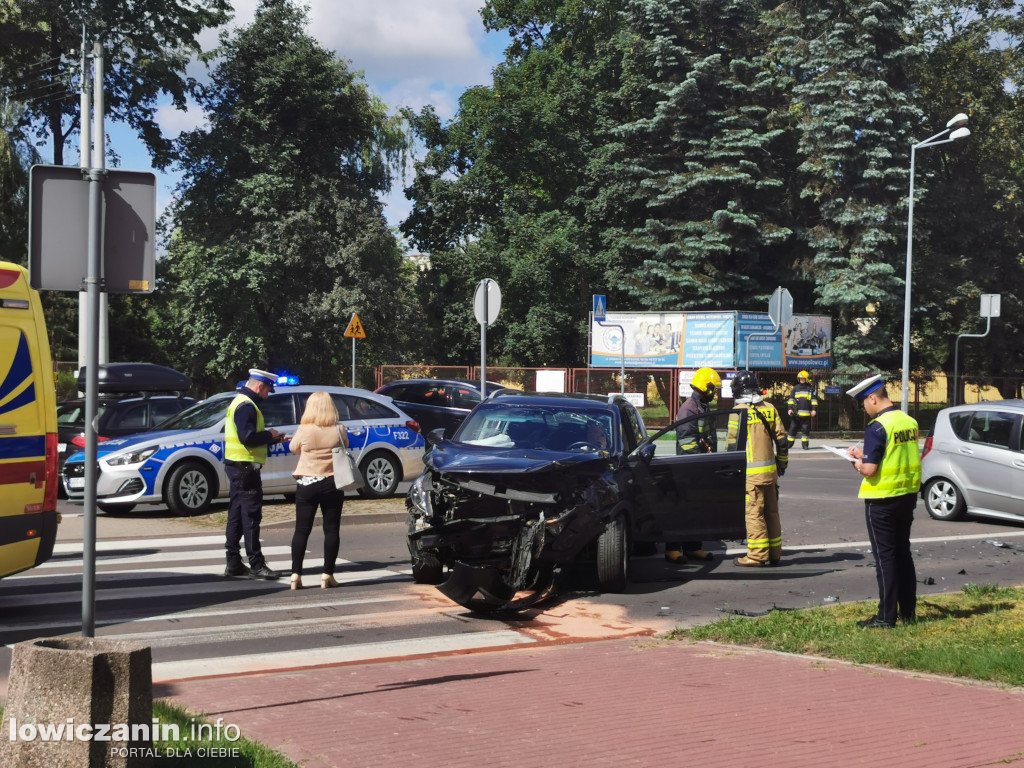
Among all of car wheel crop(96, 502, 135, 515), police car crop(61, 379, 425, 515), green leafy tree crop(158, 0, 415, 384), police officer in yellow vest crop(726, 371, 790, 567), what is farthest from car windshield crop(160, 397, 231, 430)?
green leafy tree crop(158, 0, 415, 384)

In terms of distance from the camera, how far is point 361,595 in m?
9.73

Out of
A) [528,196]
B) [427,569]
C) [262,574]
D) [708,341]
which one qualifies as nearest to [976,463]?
[427,569]

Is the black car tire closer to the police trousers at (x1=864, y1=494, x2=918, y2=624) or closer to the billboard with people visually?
the police trousers at (x1=864, y1=494, x2=918, y2=624)

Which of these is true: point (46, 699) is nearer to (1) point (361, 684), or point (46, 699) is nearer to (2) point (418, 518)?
(1) point (361, 684)

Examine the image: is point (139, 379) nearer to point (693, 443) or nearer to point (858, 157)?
point (693, 443)

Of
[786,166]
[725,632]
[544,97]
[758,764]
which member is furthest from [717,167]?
[758,764]

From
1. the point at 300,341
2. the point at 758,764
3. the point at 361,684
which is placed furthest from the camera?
the point at 300,341

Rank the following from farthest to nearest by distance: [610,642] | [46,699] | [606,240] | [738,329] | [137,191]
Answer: [606,240] → [738,329] → [610,642] → [137,191] → [46,699]

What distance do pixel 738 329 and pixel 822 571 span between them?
24001mm

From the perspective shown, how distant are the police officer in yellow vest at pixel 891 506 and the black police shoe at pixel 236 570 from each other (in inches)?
220

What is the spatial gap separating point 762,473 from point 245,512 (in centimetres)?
505

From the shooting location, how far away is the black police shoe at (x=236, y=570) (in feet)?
34.4

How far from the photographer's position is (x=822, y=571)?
11.1 metres

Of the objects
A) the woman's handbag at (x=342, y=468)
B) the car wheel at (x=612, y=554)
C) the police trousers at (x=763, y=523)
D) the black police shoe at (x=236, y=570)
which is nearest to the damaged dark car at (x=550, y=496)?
the car wheel at (x=612, y=554)
